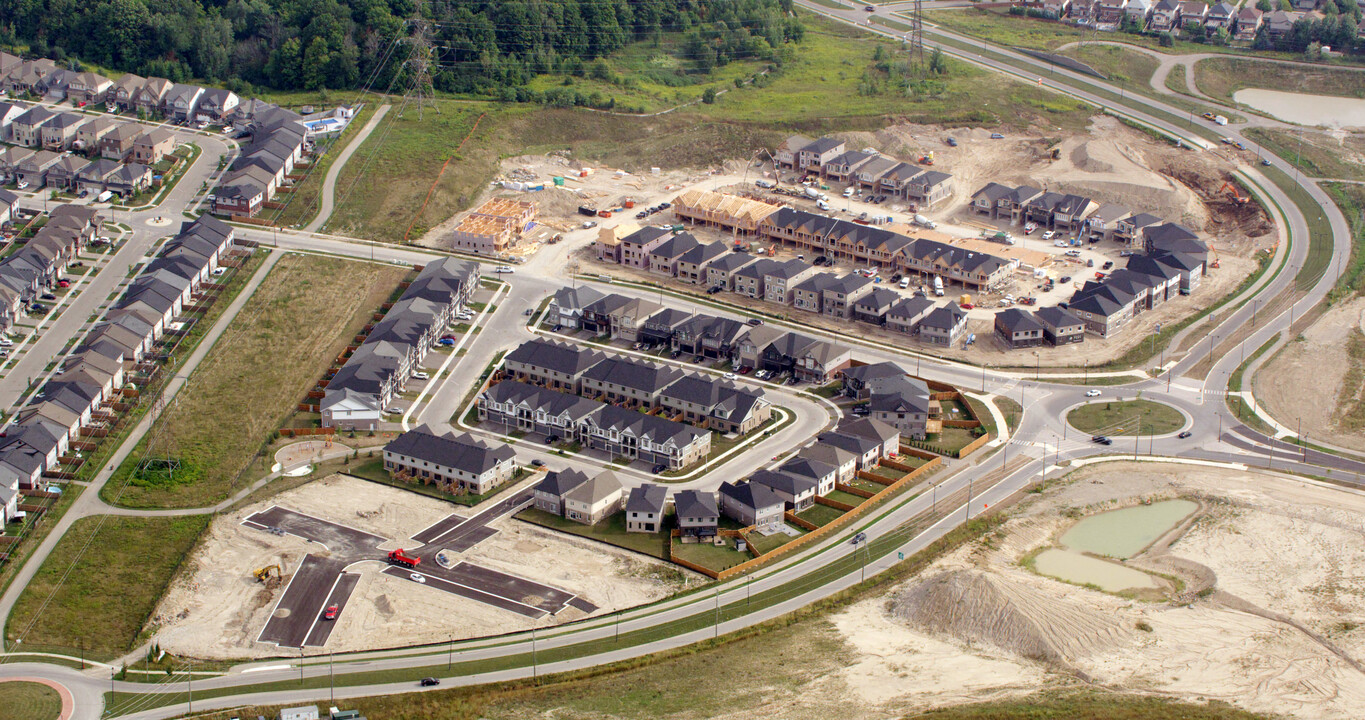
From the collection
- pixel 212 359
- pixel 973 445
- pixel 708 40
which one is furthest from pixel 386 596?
pixel 708 40

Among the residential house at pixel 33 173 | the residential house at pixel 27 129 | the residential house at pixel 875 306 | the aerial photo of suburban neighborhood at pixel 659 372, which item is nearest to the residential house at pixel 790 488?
the aerial photo of suburban neighborhood at pixel 659 372

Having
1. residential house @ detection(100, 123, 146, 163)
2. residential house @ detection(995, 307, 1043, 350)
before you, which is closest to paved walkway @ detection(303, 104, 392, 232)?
residential house @ detection(100, 123, 146, 163)

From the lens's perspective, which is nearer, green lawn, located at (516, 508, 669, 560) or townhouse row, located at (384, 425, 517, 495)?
green lawn, located at (516, 508, 669, 560)

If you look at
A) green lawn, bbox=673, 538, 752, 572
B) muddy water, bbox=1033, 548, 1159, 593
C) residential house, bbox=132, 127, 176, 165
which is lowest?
muddy water, bbox=1033, 548, 1159, 593

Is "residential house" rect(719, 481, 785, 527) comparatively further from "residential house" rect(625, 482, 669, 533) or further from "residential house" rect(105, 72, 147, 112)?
"residential house" rect(105, 72, 147, 112)

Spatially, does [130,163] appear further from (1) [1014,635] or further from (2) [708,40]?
(1) [1014,635]

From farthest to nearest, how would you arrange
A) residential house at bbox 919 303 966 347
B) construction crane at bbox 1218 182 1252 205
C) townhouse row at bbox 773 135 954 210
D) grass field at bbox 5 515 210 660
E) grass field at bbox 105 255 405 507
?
townhouse row at bbox 773 135 954 210 → construction crane at bbox 1218 182 1252 205 → residential house at bbox 919 303 966 347 → grass field at bbox 105 255 405 507 → grass field at bbox 5 515 210 660
